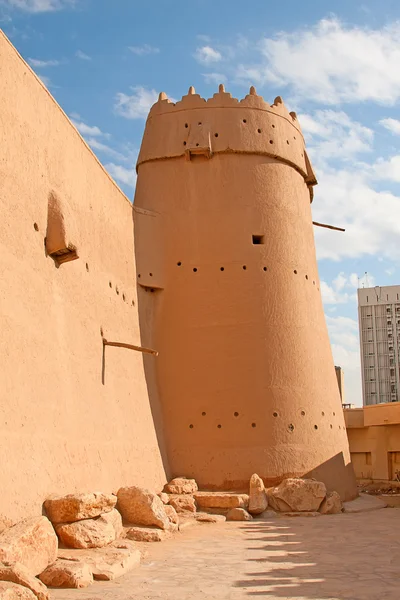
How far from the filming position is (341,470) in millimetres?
12586

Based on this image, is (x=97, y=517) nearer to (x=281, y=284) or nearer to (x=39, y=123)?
(x=39, y=123)

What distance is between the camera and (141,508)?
874cm

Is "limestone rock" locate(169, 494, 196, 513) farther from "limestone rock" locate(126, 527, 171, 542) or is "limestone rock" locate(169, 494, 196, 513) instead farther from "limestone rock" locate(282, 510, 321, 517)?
"limestone rock" locate(126, 527, 171, 542)

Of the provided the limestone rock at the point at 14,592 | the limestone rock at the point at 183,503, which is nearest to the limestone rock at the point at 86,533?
the limestone rock at the point at 14,592

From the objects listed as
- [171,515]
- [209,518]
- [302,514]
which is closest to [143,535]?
[171,515]

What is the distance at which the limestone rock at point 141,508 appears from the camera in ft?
28.5

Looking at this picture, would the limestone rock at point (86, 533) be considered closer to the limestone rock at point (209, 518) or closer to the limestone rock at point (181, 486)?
the limestone rock at point (209, 518)

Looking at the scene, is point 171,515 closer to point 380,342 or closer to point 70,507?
point 70,507

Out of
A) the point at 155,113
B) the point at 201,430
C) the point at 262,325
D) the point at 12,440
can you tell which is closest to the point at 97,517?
the point at 12,440

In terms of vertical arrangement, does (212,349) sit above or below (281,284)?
below

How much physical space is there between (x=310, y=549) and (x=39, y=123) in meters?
6.03

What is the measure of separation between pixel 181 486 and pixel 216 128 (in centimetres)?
664

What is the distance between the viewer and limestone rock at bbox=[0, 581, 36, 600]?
462 centimetres

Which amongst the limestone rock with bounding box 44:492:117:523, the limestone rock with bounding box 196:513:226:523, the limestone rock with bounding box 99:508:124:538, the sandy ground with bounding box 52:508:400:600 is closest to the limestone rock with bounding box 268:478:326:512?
the sandy ground with bounding box 52:508:400:600
